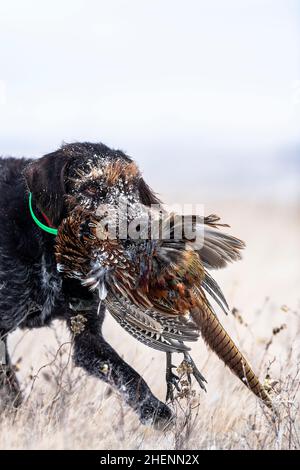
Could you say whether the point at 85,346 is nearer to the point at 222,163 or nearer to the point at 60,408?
the point at 60,408

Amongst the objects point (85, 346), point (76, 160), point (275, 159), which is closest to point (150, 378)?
point (85, 346)

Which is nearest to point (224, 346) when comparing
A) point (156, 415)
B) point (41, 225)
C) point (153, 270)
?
point (156, 415)

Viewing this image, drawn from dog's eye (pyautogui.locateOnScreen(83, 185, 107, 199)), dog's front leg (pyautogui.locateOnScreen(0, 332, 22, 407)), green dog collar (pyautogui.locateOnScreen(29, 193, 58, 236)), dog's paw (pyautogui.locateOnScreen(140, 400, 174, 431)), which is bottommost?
dog's paw (pyautogui.locateOnScreen(140, 400, 174, 431))

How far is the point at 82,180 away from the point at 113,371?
3.51 feet

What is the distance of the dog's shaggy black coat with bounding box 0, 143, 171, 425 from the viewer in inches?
170

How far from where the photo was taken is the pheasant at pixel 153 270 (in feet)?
12.2

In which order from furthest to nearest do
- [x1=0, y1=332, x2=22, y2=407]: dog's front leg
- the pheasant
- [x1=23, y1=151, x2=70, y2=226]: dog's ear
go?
1. [x1=0, y1=332, x2=22, y2=407]: dog's front leg
2. [x1=23, y1=151, x2=70, y2=226]: dog's ear
3. the pheasant

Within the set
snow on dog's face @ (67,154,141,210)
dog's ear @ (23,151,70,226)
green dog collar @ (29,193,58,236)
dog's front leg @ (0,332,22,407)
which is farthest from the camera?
dog's front leg @ (0,332,22,407)

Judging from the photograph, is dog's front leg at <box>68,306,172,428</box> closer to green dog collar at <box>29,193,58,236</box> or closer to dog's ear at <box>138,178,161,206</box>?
green dog collar at <box>29,193,58,236</box>

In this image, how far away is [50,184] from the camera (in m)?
4.28

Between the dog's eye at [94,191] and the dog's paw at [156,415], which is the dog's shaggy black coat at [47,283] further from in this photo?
the dog's eye at [94,191]

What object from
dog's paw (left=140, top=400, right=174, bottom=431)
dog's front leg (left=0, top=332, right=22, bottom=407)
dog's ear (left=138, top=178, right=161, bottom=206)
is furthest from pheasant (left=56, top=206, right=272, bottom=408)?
dog's front leg (left=0, top=332, right=22, bottom=407)

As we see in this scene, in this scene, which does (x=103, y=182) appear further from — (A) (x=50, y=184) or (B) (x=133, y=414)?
(B) (x=133, y=414)

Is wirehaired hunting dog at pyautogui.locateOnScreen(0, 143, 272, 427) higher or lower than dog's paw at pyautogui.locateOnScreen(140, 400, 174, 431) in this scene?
higher
